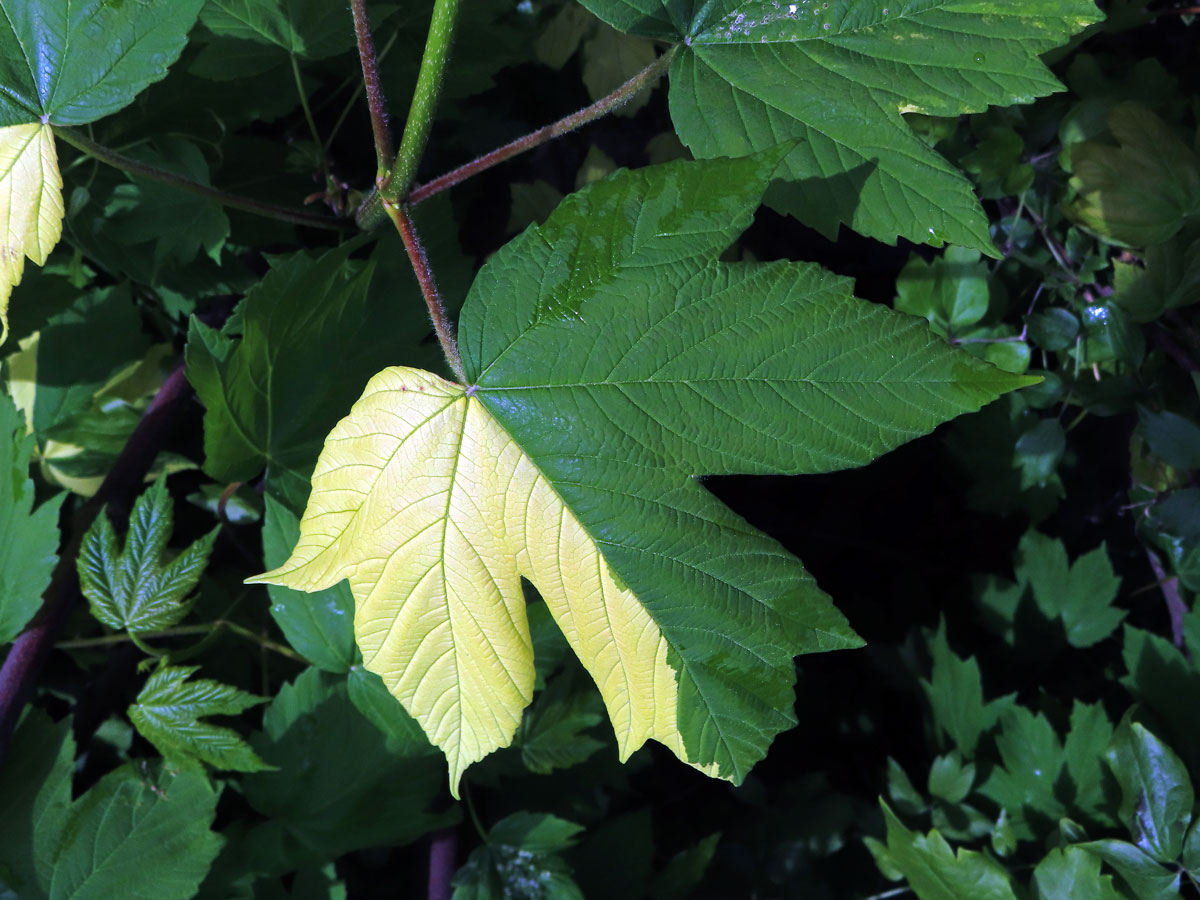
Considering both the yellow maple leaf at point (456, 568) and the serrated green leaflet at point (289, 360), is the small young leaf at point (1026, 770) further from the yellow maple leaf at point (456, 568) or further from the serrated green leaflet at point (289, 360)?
the serrated green leaflet at point (289, 360)

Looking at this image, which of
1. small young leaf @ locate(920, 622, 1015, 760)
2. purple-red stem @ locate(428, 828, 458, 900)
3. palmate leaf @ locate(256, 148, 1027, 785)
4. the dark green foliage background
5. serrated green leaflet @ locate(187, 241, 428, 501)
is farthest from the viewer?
small young leaf @ locate(920, 622, 1015, 760)

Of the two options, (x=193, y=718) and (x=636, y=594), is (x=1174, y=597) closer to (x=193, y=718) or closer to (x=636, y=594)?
(x=636, y=594)

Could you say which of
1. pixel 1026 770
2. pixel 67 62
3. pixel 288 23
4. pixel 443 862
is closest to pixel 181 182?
pixel 67 62

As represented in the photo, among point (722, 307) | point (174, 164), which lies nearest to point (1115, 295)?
point (722, 307)

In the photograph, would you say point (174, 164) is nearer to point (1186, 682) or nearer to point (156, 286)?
point (156, 286)

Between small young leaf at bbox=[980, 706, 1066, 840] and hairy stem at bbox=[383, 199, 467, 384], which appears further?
small young leaf at bbox=[980, 706, 1066, 840]

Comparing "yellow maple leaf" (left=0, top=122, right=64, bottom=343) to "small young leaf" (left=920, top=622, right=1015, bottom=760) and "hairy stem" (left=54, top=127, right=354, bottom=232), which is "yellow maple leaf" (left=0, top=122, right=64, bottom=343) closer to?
"hairy stem" (left=54, top=127, right=354, bottom=232)

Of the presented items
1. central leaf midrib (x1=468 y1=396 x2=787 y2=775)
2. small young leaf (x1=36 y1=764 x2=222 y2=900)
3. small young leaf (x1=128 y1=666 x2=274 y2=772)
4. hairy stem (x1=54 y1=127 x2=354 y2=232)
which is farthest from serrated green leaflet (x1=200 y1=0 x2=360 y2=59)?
small young leaf (x1=36 y1=764 x2=222 y2=900)
